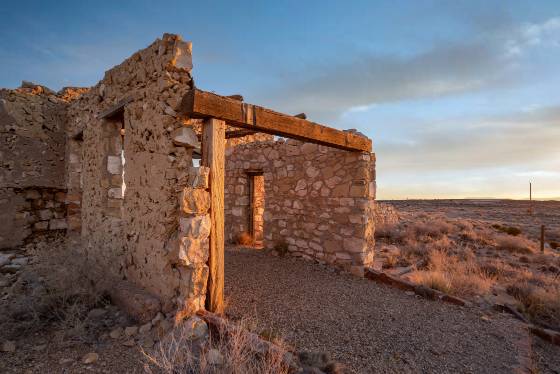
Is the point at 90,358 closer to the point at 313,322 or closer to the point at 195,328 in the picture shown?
the point at 195,328

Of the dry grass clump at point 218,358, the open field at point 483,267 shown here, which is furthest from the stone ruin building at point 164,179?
the open field at point 483,267

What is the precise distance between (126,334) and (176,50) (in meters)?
2.79

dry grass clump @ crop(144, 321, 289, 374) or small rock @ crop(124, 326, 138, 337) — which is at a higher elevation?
dry grass clump @ crop(144, 321, 289, 374)

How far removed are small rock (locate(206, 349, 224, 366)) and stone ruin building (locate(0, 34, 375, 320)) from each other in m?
0.74

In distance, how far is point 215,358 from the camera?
89.3 inches

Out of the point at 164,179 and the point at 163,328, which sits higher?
the point at 164,179

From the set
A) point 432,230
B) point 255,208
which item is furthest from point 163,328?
point 432,230

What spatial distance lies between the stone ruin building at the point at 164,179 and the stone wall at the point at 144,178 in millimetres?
14

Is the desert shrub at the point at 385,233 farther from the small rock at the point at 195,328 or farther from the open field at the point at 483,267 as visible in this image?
the small rock at the point at 195,328

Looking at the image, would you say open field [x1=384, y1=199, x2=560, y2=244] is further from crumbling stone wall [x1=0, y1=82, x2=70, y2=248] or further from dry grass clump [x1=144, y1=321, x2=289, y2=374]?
crumbling stone wall [x1=0, y1=82, x2=70, y2=248]

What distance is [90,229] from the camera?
457cm

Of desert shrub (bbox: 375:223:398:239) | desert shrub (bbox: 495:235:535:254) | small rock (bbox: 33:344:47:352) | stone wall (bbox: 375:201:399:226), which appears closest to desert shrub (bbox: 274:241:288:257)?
small rock (bbox: 33:344:47:352)

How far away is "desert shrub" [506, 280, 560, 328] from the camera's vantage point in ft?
13.6

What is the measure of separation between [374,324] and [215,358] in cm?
198
